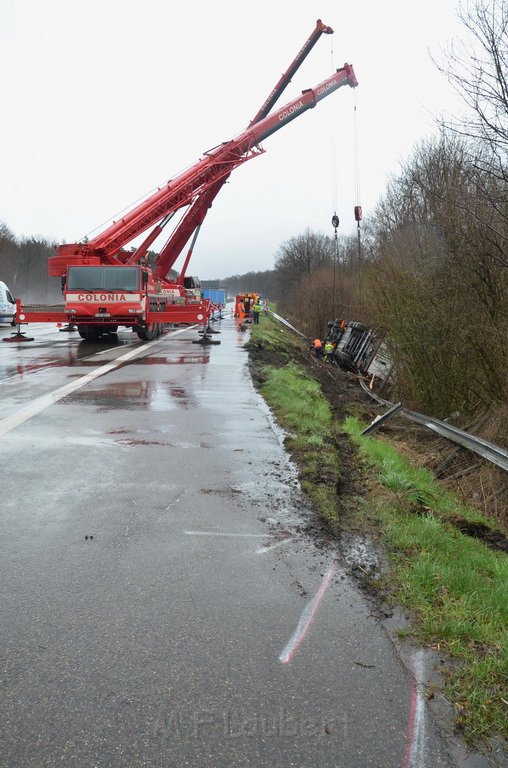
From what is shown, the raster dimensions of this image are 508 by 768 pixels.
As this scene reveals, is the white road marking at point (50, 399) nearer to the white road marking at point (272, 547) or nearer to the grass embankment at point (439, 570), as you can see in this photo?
the grass embankment at point (439, 570)

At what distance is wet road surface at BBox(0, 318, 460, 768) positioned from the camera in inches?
85.5

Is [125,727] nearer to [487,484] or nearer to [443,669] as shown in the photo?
[443,669]

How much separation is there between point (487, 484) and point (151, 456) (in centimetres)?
386

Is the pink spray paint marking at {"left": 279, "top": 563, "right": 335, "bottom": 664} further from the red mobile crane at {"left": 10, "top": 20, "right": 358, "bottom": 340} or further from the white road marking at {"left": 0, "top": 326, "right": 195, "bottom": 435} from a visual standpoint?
the red mobile crane at {"left": 10, "top": 20, "right": 358, "bottom": 340}

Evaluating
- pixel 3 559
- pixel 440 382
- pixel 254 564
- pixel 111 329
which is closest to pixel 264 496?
pixel 254 564

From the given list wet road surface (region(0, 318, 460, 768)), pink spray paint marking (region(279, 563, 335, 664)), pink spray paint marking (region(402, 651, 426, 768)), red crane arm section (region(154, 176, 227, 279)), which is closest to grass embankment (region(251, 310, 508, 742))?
pink spray paint marking (region(402, 651, 426, 768))

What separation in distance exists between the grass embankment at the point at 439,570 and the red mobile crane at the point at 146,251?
12.1 meters

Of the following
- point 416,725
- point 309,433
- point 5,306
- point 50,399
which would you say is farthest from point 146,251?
point 416,725

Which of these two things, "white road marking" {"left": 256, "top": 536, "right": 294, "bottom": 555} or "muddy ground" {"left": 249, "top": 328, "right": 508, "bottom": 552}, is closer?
"white road marking" {"left": 256, "top": 536, "right": 294, "bottom": 555}

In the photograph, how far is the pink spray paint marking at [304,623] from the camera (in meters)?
2.71

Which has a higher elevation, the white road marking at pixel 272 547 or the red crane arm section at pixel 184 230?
the red crane arm section at pixel 184 230

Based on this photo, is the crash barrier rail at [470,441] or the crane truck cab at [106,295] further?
the crane truck cab at [106,295]

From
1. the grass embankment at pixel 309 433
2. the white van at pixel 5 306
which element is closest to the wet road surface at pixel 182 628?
the grass embankment at pixel 309 433

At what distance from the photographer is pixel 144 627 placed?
288 centimetres
